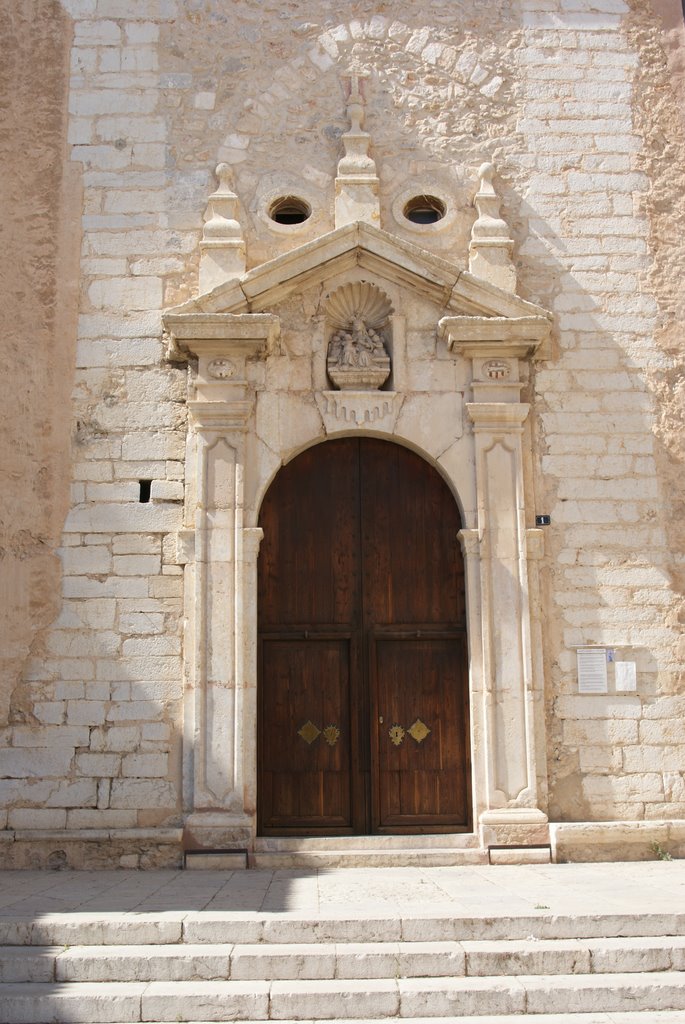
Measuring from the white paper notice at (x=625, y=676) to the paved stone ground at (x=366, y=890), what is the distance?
1110 millimetres

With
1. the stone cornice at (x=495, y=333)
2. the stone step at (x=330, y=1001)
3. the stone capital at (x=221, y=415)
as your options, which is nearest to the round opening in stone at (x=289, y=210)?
the stone cornice at (x=495, y=333)

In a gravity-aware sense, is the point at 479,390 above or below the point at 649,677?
above

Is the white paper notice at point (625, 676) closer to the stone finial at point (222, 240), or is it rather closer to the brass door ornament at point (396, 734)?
the brass door ornament at point (396, 734)

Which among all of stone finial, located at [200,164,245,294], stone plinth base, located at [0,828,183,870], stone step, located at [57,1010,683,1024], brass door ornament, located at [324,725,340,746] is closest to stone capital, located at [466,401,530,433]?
stone finial, located at [200,164,245,294]

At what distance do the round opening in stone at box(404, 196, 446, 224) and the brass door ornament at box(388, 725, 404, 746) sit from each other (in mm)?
3637

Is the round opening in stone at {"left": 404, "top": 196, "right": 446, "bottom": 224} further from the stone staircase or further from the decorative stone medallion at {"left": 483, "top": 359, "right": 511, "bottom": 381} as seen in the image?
the stone staircase

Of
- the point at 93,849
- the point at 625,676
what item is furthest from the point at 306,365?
the point at 93,849

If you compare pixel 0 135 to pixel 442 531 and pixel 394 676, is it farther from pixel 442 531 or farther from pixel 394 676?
pixel 394 676

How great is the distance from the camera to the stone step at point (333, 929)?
4684mm

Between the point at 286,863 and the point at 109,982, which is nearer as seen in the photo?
the point at 109,982

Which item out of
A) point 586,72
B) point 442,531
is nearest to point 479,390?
point 442,531

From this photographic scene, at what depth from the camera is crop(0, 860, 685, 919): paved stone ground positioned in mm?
5020

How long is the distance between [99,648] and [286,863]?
1828 millimetres

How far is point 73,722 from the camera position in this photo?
6762mm
